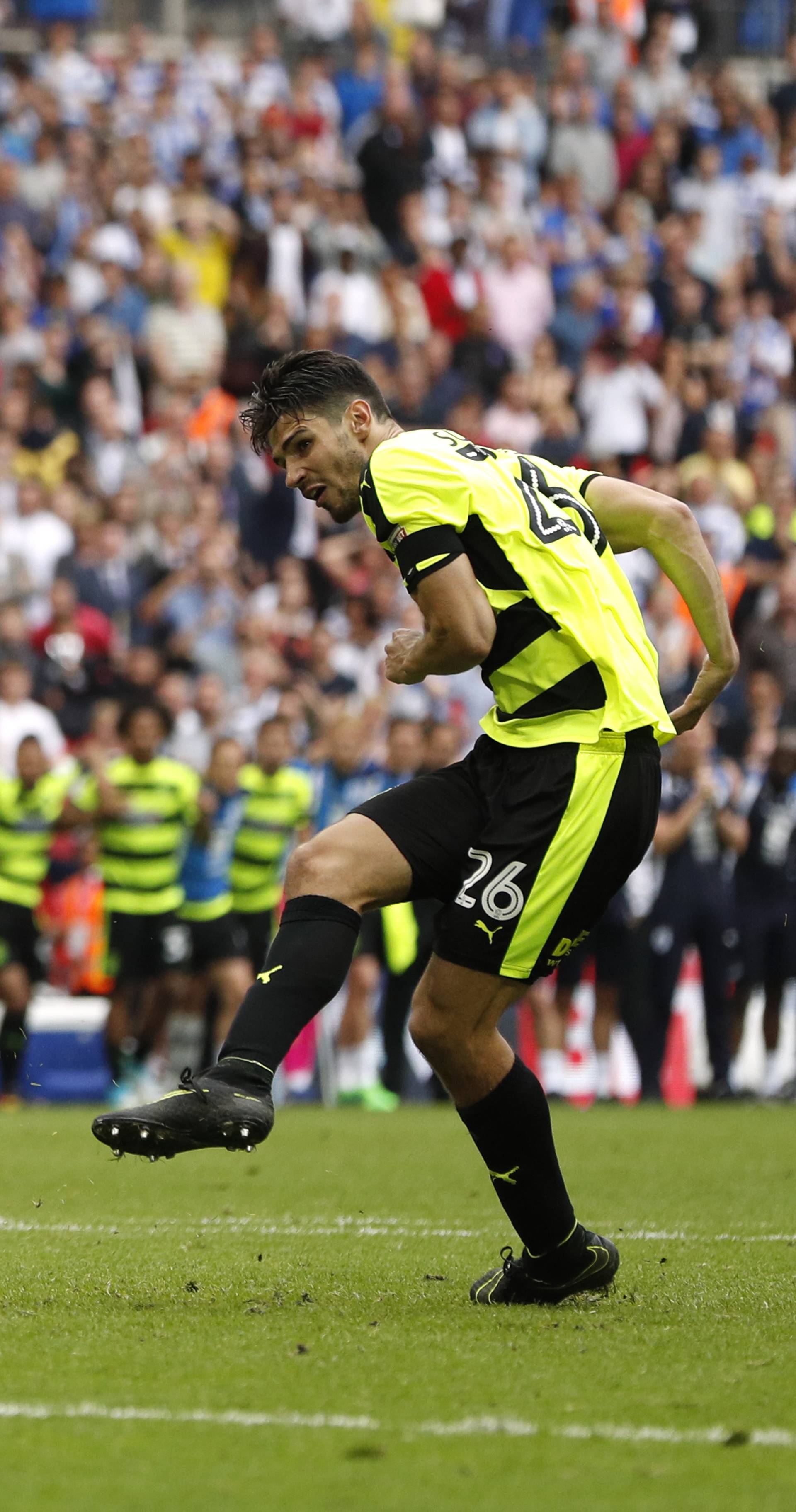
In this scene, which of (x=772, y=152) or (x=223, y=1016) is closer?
(x=223, y=1016)

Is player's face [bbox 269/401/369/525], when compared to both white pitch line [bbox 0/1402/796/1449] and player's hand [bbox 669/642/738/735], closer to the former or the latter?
player's hand [bbox 669/642/738/735]

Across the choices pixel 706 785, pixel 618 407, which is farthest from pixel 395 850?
pixel 618 407

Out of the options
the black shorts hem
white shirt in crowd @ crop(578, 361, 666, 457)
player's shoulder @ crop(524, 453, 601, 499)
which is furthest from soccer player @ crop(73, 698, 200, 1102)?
the black shorts hem

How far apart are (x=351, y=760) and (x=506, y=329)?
5.74 meters

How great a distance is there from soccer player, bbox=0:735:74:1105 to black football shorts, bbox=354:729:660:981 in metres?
8.08

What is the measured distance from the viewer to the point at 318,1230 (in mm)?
6820

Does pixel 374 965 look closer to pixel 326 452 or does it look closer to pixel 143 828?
pixel 143 828

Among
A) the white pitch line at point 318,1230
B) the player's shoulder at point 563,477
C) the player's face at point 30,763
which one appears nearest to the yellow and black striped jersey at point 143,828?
the player's face at point 30,763

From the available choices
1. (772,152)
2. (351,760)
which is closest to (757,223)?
(772,152)

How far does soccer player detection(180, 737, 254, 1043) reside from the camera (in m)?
13.3

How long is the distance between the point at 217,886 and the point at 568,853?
8.57 metres

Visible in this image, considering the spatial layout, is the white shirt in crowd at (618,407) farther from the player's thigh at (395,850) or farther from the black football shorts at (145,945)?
the player's thigh at (395,850)

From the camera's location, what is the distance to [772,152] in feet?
68.2

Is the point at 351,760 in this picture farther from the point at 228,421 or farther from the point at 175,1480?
the point at 175,1480
